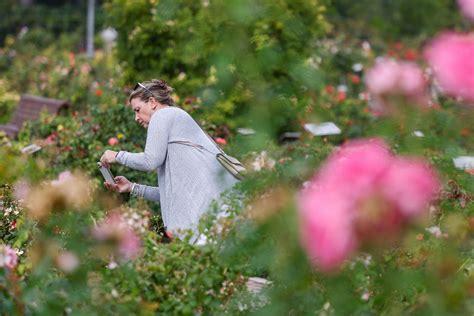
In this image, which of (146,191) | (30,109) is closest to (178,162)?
(146,191)

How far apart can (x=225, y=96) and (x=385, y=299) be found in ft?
2.39

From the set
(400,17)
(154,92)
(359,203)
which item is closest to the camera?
(359,203)

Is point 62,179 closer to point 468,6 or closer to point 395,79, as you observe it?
point 395,79

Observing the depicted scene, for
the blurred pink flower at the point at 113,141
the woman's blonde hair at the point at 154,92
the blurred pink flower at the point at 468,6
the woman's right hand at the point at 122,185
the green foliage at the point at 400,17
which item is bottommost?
the green foliage at the point at 400,17

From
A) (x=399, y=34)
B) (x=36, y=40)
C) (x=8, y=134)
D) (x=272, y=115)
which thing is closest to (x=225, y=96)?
(x=272, y=115)

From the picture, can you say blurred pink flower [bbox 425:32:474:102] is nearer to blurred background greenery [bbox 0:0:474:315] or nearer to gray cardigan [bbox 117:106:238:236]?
blurred background greenery [bbox 0:0:474:315]

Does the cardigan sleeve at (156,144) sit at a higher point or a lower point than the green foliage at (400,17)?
higher

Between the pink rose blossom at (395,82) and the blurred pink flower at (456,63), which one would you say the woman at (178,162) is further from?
the blurred pink flower at (456,63)

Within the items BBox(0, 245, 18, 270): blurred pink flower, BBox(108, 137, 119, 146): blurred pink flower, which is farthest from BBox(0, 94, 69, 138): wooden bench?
BBox(0, 245, 18, 270): blurred pink flower

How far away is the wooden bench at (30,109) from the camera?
911cm

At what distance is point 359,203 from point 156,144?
2.77m

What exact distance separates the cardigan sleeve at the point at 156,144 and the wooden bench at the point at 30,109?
14.7ft

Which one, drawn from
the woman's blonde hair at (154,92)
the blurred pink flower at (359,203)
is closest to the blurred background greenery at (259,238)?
the blurred pink flower at (359,203)

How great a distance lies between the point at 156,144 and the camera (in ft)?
14.9
